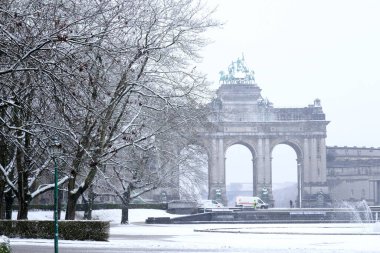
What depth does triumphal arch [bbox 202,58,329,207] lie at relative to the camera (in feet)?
334

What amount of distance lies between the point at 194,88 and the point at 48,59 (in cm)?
1511

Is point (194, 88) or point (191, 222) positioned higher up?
point (194, 88)

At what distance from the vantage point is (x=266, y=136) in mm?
101938

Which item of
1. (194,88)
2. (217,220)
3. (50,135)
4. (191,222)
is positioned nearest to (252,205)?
(217,220)

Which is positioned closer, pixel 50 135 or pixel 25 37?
pixel 25 37

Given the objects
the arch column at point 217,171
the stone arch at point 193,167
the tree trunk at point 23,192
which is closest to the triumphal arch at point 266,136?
the arch column at point 217,171

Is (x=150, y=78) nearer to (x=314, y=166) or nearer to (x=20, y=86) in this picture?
(x=20, y=86)

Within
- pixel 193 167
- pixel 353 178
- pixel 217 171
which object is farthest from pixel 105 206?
pixel 353 178

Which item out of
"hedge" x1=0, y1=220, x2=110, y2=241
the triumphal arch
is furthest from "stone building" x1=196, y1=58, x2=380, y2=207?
"hedge" x1=0, y1=220, x2=110, y2=241

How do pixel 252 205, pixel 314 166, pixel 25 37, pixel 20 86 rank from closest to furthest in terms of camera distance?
1. pixel 25 37
2. pixel 20 86
3. pixel 252 205
4. pixel 314 166

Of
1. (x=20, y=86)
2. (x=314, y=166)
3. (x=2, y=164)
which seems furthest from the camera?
(x=314, y=166)

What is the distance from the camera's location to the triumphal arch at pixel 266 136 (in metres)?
102

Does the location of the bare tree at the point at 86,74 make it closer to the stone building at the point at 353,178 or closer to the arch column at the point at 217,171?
the arch column at the point at 217,171

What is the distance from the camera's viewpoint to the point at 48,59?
15773 millimetres
